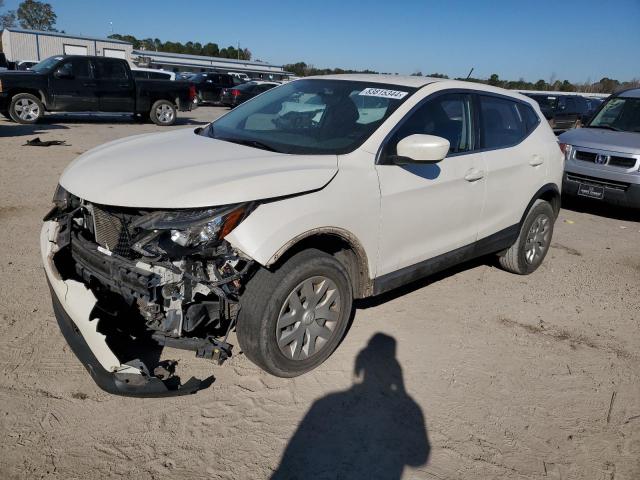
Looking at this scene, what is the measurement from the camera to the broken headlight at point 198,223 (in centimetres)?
270

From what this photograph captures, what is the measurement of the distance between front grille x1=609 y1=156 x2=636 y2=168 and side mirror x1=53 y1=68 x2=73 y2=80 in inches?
513

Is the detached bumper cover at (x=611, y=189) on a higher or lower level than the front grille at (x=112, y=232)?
lower

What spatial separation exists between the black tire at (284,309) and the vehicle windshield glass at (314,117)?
0.78 metres

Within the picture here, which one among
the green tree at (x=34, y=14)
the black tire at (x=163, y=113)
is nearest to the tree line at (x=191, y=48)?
the green tree at (x=34, y=14)

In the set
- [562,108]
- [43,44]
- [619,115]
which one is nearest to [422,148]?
[619,115]

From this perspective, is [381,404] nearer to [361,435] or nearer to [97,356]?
[361,435]

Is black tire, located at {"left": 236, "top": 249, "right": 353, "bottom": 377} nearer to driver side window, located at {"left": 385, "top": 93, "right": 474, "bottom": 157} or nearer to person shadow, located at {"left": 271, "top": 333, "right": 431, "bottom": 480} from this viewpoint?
person shadow, located at {"left": 271, "top": 333, "right": 431, "bottom": 480}

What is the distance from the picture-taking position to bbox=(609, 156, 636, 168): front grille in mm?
7462

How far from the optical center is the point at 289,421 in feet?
9.54

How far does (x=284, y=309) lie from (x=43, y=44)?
1934 inches

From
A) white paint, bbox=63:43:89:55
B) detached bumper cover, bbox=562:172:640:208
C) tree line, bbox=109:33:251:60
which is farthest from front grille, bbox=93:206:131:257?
tree line, bbox=109:33:251:60

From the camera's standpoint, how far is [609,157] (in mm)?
7730

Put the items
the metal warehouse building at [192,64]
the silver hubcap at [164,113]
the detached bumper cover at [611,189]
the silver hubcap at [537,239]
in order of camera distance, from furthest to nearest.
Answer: the metal warehouse building at [192,64] < the silver hubcap at [164,113] < the detached bumper cover at [611,189] < the silver hubcap at [537,239]

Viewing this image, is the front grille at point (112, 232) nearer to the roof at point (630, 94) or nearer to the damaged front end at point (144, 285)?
the damaged front end at point (144, 285)
